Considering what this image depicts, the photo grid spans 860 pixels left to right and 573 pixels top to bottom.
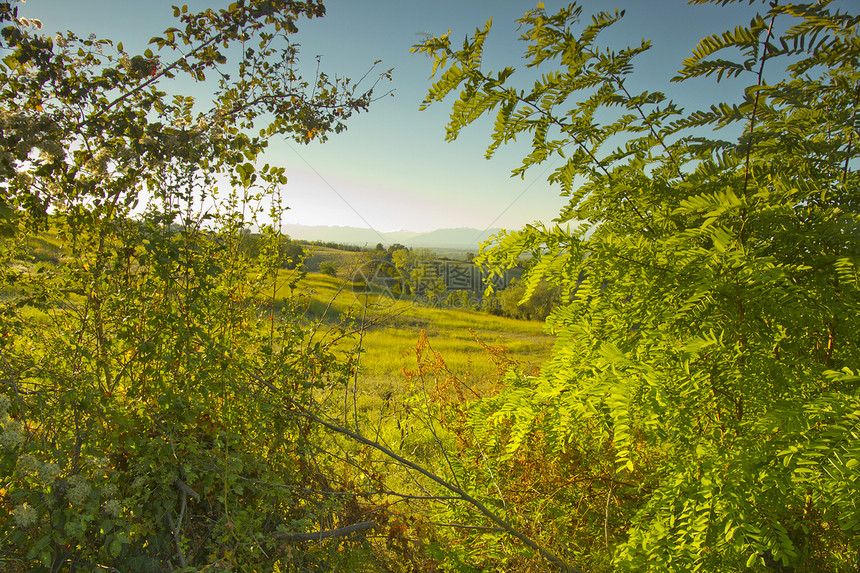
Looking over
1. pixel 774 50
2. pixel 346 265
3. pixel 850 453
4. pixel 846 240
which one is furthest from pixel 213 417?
pixel 774 50

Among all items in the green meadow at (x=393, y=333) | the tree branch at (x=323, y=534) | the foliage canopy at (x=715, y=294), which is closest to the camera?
the foliage canopy at (x=715, y=294)

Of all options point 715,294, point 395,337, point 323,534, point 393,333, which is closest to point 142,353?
point 323,534

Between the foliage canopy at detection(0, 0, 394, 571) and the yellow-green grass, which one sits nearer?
the foliage canopy at detection(0, 0, 394, 571)

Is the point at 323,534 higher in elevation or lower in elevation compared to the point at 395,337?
higher

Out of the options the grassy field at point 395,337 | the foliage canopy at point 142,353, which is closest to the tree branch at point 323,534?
the foliage canopy at point 142,353

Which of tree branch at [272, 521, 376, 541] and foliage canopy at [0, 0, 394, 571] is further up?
foliage canopy at [0, 0, 394, 571]

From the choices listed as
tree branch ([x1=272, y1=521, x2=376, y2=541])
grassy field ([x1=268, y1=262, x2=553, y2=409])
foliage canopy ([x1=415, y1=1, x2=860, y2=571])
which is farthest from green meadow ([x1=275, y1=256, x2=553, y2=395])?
tree branch ([x1=272, y1=521, x2=376, y2=541])

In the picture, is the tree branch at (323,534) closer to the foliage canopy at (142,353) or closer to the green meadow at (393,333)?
the foliage canopy at (142,353)

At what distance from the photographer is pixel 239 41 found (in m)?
2.37

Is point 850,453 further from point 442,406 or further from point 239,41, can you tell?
point 239,41

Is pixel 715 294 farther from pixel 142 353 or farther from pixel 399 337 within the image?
pixel 399 337

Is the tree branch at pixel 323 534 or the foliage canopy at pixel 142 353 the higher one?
the foliage canopy at pixel 142 353

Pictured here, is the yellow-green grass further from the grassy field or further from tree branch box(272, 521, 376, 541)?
tree branch box(272, 521, 376, 541)

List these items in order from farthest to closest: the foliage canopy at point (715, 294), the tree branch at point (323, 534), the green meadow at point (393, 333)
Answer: the green meadow at point (393, 333)
the tree branch at point (323, 534)
the foliage canopy at point (715, 294)
